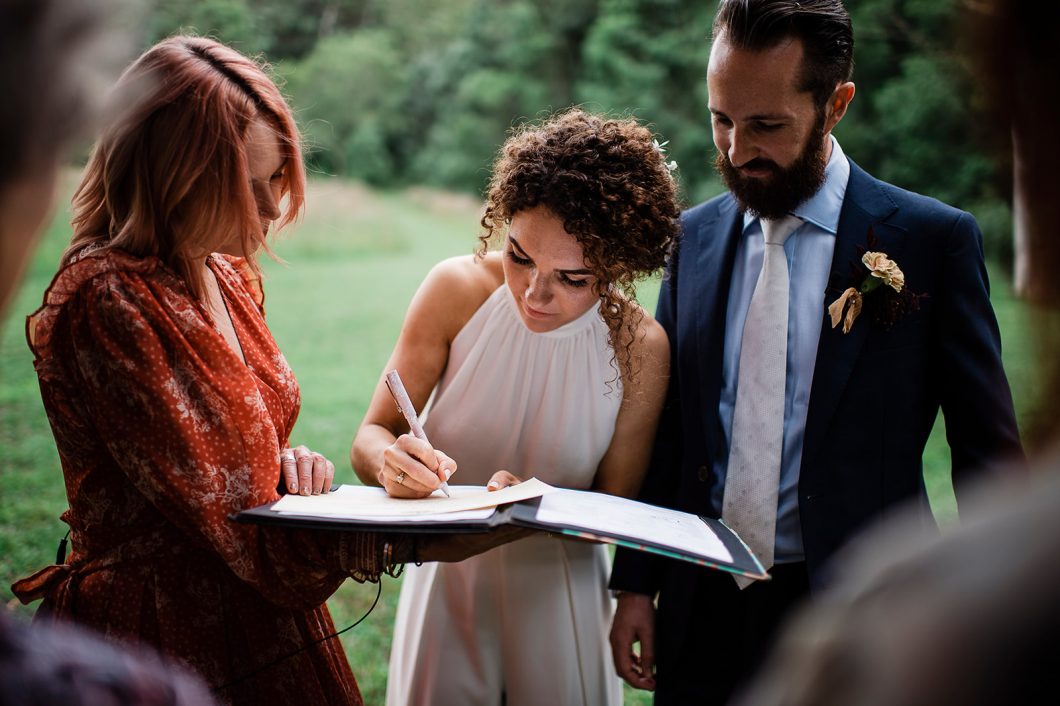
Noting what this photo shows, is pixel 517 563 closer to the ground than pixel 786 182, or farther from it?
closer to the ground

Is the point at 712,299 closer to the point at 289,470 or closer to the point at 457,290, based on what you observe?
the point at 457,290

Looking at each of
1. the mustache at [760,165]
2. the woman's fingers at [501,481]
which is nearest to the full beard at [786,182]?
the mustache at [760,165]

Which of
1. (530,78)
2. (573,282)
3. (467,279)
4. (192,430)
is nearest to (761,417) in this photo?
(573,282)

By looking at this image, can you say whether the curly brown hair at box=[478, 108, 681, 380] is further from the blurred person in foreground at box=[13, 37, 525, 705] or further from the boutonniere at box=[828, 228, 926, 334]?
the blurred person in foreground at box=[13, 37, 525, 705]

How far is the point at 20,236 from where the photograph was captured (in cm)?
88

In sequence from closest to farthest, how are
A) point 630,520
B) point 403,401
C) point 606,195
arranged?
point 630,520, point 403,401, point 606,195

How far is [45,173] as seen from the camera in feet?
2.89

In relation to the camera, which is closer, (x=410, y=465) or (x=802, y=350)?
(x=410, y=465)

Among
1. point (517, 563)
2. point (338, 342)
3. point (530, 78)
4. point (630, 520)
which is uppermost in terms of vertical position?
point (530, 78)

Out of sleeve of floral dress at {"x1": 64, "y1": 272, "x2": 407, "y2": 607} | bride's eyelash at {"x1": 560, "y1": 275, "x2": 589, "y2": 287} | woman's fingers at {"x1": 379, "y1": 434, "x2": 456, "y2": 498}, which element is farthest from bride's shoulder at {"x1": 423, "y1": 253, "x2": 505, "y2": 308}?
sleeve of floral dress at {"x1": 64, "y1": 272, "x2": 407, "y2": 607}

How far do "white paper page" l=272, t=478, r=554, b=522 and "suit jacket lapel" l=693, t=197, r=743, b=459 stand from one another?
59cm

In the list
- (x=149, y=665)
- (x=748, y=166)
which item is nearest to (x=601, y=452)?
(x=748, y=166)

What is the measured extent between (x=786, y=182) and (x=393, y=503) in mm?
1285

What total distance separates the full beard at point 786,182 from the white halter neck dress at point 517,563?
563 mm
